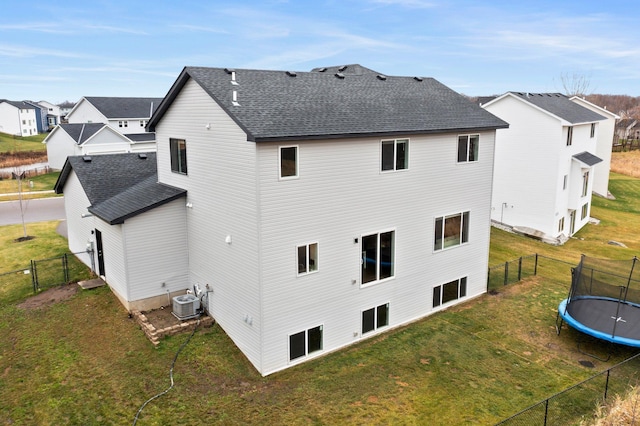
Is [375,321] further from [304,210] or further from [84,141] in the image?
[84,141]

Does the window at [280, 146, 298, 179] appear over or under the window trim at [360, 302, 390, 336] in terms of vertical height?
over

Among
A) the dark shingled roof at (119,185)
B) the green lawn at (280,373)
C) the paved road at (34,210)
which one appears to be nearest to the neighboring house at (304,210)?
the dark shingled roof at (119,185)

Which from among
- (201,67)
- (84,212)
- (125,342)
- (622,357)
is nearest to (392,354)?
(622,357)

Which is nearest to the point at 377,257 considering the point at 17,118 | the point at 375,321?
the point at 375,321

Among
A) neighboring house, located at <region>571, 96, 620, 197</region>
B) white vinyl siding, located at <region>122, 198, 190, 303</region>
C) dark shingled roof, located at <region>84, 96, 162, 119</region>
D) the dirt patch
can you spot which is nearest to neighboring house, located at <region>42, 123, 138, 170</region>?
dark shingled roof, located at <region>84, 96, 162, 119</region>

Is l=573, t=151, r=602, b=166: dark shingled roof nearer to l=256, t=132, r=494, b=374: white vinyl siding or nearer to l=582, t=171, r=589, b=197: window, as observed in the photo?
l=582, t=171, r=589, b=197: window
